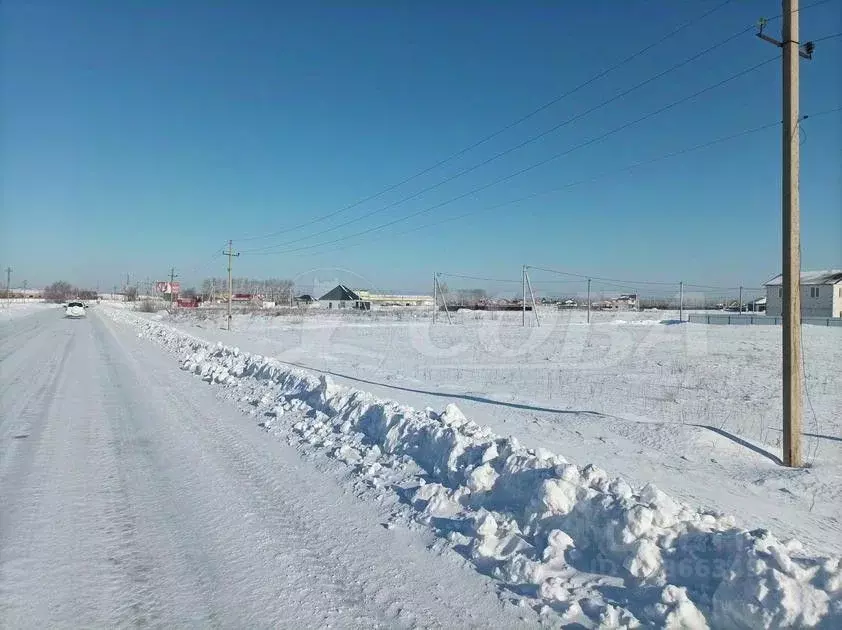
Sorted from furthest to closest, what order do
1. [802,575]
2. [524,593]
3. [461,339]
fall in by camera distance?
[461,339]
[524,593]
[802,575]

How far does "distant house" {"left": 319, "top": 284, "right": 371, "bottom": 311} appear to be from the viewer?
4412 inches

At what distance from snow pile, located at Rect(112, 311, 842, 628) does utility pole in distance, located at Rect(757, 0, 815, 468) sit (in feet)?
12.7

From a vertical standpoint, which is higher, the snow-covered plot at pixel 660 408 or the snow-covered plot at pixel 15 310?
the snow-covered plot at pixel 15 310

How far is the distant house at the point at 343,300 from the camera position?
112 metres

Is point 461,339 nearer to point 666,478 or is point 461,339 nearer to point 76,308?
point 666,478

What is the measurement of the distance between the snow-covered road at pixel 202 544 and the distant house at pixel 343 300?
103985mm

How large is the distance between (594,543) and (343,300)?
360 ft

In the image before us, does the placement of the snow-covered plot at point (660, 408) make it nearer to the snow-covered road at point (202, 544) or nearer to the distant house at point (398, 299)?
the snow-covered road at point (202, 544)

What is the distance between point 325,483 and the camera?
6.00 meters

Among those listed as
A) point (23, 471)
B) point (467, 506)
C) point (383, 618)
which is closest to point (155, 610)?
point (383, 618)

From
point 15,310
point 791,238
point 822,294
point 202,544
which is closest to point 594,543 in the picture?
point 202,544

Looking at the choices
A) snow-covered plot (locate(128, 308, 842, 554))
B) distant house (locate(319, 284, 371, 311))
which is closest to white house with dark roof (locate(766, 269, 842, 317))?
snow-covered plot (locate(128, 308, 842, 554))

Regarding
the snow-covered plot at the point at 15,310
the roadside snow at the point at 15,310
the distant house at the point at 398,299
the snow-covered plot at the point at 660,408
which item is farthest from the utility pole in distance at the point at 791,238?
the distant house at the point at 398,299

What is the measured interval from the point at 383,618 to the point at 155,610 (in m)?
1.42
